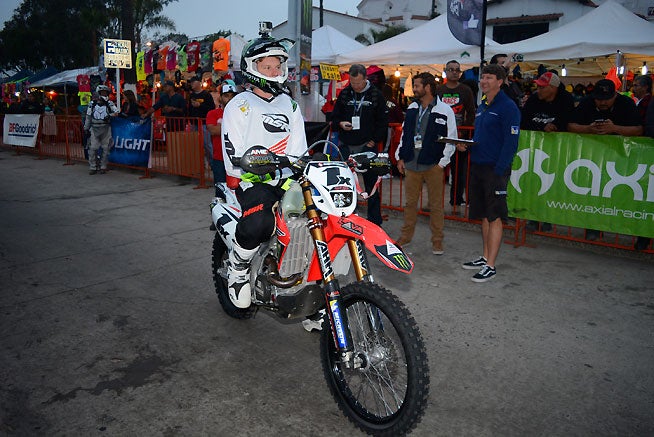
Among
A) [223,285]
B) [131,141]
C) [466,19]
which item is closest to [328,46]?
[131,141]

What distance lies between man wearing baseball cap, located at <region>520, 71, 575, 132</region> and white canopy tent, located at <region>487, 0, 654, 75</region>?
6107mm

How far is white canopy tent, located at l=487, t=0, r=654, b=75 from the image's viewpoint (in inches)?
467

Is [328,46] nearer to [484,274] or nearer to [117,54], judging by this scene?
[117,54]

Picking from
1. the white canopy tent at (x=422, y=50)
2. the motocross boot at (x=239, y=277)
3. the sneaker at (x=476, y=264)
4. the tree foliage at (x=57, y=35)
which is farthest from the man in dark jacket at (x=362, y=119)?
the tree foliage at (x=57, y=35)

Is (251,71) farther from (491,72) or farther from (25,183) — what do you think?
(25,183)

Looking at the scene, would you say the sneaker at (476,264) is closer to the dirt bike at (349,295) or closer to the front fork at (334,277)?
the dirt bike at (349,295)

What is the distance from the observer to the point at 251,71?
12.4 feet

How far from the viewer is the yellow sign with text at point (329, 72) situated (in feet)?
47.2

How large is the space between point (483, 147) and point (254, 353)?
3295mm

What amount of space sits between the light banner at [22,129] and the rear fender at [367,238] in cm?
1705

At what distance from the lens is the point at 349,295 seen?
115 inches

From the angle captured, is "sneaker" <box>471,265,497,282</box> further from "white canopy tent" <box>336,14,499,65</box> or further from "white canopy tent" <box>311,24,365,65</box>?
"white canopy tent" <box>311,24,365,65</box>

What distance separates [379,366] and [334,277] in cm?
56

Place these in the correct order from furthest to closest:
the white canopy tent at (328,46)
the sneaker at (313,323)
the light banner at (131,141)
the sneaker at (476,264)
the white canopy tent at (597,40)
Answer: the white canopy tent at (328,46)
the light banner at (131,141)
the white canopy tent at (597,40)
the sneaker at (476,264)
the sneaker at (313,323)
